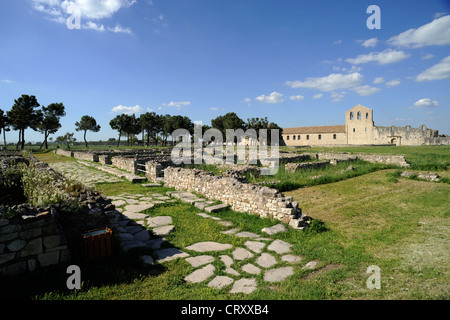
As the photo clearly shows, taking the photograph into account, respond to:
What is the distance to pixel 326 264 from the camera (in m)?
4.04

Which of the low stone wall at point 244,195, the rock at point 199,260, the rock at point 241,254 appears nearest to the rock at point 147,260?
the rock at point 199,260

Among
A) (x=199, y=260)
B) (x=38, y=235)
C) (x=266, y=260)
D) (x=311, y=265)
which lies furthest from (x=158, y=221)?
(x=311, y=265)

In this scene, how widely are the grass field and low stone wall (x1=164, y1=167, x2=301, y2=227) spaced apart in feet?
1.00

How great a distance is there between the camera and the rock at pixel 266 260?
4023mm

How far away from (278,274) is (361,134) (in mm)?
61848

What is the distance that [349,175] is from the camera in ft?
46.3

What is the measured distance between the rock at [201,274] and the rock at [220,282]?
14cm

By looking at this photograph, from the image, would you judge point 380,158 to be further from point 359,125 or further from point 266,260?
point 359,125

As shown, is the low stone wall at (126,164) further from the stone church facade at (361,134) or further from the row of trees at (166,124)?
the stone church facade at (361,134)

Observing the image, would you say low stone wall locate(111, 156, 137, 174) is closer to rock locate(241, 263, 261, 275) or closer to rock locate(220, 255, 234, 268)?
rock locate(220, 255, 234, 268)

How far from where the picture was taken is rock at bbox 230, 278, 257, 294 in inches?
129

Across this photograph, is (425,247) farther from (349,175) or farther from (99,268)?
(349,175)

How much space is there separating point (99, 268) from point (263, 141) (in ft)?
193
